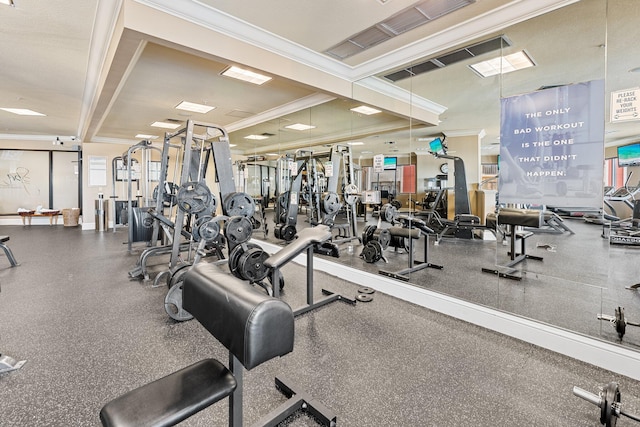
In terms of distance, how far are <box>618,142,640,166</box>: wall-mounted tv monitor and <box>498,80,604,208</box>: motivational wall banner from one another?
0.59ft

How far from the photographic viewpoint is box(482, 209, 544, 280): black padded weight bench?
2.87 metres

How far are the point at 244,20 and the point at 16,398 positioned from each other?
372 centimetres

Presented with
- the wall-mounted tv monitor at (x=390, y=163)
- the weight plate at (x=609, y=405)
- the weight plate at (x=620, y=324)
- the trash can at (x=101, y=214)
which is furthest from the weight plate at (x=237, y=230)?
the trash can at (x=101, y=214)

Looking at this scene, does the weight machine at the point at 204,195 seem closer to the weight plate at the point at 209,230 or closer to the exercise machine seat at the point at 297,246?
the weight plate at the point at 209,230

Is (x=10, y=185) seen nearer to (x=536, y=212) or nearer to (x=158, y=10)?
(x=158, y=10)

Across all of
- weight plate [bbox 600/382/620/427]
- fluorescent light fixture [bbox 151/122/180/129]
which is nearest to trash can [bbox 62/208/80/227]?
fluorescent light fixture [bbox 151/122/180/129]

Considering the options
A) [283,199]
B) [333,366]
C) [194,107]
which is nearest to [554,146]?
[333,366]

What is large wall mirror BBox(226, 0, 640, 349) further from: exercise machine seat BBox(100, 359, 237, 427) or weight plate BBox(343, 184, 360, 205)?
exercise machine seat BBox(100, 359, 237, 427)

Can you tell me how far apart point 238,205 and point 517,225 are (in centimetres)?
314

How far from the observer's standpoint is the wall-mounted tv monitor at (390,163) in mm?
4695

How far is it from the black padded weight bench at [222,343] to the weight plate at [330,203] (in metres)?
4.64

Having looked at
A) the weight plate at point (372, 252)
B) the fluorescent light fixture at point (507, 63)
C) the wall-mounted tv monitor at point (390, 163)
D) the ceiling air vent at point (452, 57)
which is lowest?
the weight plate at point (372, 252)

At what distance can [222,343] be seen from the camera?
1.11 m

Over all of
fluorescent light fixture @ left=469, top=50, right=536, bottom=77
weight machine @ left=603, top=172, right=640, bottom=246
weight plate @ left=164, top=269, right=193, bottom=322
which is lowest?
weight plate @ left=164, top=269, right=193, bottom=322
